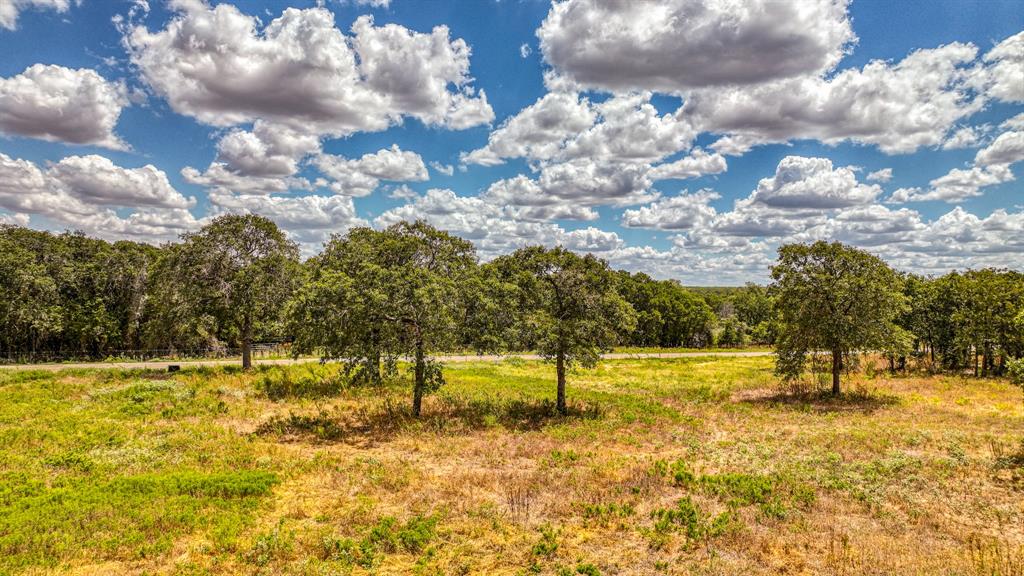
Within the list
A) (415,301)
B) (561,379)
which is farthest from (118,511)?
(561,379)

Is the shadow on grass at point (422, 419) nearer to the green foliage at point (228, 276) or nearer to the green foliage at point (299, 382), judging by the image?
the green foliage at point (299, 382)

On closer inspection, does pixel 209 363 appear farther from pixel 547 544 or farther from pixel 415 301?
pixel 547 544

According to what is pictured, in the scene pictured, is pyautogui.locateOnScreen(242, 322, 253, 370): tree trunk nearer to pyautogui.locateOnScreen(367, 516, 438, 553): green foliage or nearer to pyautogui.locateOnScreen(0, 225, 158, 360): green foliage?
pyautogui.locateOnScreen(0, 225, 158, 360): green foliage

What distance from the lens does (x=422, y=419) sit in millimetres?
28000

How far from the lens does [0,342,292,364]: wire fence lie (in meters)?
51.8

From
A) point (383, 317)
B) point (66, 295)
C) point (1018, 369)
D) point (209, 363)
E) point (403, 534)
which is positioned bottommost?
point (403, 534)

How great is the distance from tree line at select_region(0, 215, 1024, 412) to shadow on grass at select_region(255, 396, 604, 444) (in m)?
1.86

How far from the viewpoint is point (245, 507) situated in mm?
15555

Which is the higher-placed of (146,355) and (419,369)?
(419,369)

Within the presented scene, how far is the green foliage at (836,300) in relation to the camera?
1337 inches

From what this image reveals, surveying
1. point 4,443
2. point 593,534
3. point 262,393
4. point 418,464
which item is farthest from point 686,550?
point 262,393

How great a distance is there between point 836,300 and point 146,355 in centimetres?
→ 7019

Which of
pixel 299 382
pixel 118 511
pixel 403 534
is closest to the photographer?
pixel 403 534

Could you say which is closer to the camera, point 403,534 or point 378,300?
point 403,534
